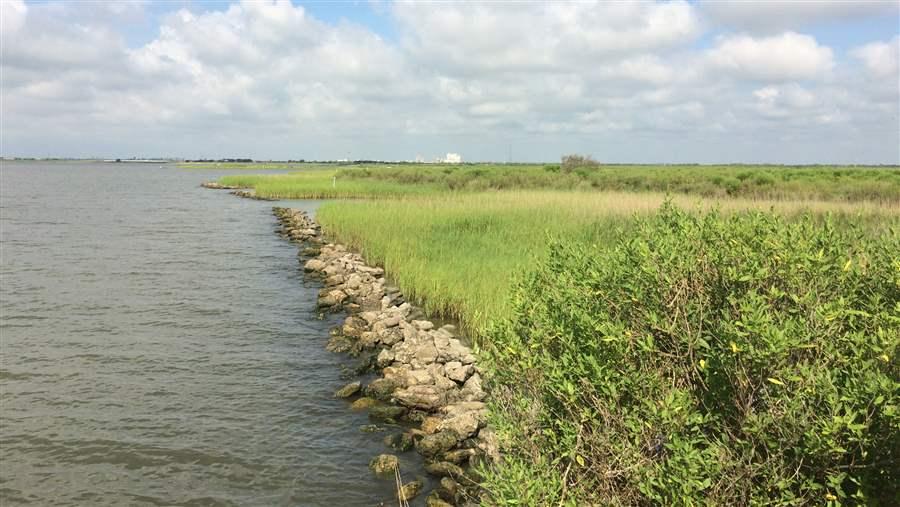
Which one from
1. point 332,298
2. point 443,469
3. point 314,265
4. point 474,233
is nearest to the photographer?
point 443,469

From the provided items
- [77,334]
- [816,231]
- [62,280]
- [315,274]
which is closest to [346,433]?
[816,231]

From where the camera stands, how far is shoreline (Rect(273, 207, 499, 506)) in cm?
732

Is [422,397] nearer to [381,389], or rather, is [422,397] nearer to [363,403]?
[381,389]

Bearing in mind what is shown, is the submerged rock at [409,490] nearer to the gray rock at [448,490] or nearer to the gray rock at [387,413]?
the gray rock at [448,490]

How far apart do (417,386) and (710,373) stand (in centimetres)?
643

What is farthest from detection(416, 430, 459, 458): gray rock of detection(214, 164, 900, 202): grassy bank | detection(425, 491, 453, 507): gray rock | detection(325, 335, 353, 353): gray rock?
detection(214, 164, 900, 202): grassy bank

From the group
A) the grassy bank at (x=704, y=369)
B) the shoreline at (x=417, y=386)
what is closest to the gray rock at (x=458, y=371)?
the shoreline at (x=417, y=386)

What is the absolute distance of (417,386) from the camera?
948cm

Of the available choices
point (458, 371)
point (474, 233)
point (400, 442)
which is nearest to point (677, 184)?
point (474, 233)

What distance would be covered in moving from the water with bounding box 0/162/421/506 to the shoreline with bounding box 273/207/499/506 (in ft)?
1.20

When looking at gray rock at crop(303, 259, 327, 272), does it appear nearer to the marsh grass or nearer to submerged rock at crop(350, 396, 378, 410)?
the marsh grass

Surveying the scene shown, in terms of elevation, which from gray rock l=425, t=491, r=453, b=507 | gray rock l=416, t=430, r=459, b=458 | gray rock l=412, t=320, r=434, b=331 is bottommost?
gray rock l=425, t=491, r=453, b=507

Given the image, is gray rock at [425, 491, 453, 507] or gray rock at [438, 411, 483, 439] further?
gray rock at [438, 411, 483, 439]

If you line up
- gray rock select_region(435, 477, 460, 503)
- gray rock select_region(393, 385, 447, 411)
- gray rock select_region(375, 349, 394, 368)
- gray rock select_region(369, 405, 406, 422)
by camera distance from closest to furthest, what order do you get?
gray rock select_region(435, 477, 460, 503)
gray rock select_region(369, 405, 406, 422)
gray rock select_region(393, 385, 447, 411)
gray rock select_region(375, 349, 394, 368)
